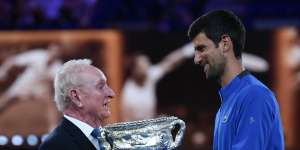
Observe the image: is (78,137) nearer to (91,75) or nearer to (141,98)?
(91,75)

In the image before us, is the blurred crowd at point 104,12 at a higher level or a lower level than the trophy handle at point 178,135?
higher

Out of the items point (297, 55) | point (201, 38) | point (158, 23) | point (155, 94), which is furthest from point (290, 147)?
point (201, 38)

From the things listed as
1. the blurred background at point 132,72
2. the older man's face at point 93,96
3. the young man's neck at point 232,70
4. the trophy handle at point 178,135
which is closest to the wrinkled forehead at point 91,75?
the older man's face at point 93,96

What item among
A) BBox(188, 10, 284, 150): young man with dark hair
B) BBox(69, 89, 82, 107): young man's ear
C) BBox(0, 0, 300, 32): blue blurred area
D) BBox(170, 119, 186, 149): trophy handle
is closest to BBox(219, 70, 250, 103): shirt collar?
BBox(188, 10, 284, 150): young man with dark hair

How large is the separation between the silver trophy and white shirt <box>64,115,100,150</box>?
0.25 feet

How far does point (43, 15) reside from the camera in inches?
251

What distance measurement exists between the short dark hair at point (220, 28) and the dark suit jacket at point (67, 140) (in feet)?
1.78

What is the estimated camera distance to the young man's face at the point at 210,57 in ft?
8.13

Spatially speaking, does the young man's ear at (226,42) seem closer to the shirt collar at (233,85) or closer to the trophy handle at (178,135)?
the shirt collar at (233,85)

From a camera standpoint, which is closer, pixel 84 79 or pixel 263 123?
pixel 263 123

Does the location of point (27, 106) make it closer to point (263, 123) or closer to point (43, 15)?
point (43, 15)

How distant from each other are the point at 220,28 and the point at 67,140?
675 mm

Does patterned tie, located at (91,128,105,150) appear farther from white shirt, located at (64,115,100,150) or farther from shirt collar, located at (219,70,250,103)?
shirt collar, located at (219,70,250,103)

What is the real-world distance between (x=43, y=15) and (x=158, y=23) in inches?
41.7
